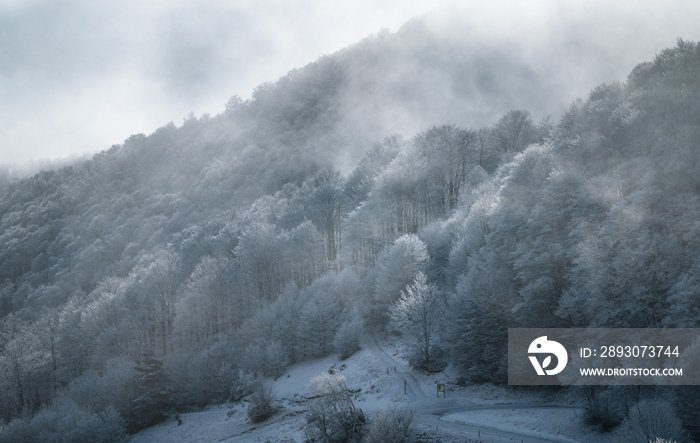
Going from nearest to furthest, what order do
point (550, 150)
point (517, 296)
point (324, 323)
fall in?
point (517, 296) → point (550, 150) → point (324, 323)

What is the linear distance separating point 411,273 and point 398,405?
18.2 m

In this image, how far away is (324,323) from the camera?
174 feet

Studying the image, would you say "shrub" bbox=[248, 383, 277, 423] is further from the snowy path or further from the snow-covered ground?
the snowy path

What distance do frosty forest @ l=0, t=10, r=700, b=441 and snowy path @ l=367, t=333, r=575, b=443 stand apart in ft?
7.51

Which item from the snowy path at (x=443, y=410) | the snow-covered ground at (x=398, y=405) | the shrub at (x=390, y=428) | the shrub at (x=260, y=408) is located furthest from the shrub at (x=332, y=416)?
the shrub at (x=260, y=408)

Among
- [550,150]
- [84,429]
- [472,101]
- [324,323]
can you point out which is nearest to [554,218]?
[550,150]

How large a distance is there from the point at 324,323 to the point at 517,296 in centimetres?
2493

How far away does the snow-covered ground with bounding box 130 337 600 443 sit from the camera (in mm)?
28312

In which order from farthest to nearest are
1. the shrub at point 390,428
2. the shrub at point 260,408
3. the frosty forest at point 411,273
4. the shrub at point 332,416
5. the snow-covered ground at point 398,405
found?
the shrub at point 260,408 → the shrub at point 332,416 → the frosty forest at point 411,273 → the shrub at point 390,428 → the snow-covered ground at point 398,405

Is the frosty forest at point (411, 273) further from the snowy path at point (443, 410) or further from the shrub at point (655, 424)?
the snowy path at point (443, 410)

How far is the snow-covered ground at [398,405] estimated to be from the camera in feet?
92.9

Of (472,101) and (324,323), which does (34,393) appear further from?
(472,101)

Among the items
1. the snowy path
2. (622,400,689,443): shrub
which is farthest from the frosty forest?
the snowy path

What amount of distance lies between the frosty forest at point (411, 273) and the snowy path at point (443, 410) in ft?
7.51
